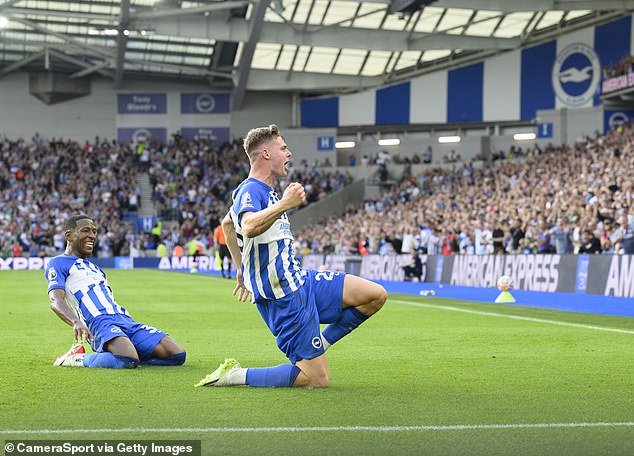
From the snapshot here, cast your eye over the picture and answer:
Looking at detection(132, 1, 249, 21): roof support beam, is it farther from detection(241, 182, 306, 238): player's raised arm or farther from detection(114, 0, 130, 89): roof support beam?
detection(241, 182, 306, 238): player's raised arm

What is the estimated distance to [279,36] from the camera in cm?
5278

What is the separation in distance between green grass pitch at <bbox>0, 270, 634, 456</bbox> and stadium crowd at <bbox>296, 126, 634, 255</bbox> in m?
14.4

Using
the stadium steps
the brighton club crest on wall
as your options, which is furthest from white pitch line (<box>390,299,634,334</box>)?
the stadium steps

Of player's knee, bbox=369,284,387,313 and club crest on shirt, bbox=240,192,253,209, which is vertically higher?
club crest on shirt, bbox=240,192,253,209

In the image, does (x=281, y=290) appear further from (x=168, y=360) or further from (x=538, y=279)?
(x=538, y=279)

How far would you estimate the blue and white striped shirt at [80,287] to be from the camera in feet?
30.4

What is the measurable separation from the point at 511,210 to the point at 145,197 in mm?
33531

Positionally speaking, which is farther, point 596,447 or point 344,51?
point 344,51

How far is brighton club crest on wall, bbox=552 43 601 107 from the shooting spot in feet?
167

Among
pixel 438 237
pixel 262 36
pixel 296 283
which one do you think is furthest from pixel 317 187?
pixel 296 283

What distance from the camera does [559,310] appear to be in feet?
63.4

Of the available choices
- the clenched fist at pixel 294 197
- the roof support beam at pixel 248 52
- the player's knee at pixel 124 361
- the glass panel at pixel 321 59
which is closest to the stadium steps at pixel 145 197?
the roof support beam at pixel 248 52

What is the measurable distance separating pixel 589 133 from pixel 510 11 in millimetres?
8508

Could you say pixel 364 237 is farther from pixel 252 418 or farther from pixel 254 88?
pixel 252 418
